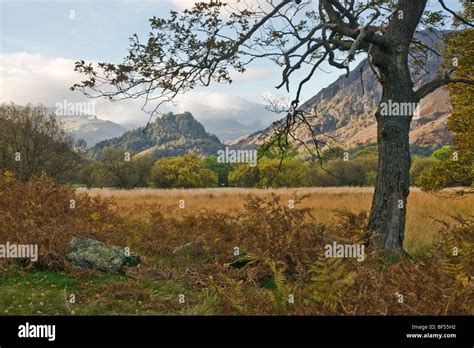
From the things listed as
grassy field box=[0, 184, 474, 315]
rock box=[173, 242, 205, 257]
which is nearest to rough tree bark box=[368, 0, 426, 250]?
grassy field box=[0, 184, 474, 315]

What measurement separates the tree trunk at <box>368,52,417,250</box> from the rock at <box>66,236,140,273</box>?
5296 millimetres

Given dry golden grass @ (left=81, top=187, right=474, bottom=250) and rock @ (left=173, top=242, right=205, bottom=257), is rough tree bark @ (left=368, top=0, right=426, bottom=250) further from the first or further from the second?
rock @ (left=173, top=242, right=205, bottom=257)

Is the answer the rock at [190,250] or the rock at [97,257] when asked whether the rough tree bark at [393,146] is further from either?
the rock at [97,257]

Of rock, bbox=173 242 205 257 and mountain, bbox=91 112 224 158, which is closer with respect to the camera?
rock, bbox=173 242 205 257

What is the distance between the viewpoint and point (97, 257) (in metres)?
9.64

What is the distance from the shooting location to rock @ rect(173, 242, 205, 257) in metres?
12.1

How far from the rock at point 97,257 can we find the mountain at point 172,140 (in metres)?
63.2

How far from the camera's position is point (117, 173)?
3912 centimetres

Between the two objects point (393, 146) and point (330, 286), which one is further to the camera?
point (393, 146)

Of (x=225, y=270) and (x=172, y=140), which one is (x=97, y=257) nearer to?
(x=225, y=270)

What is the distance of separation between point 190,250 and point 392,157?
501cm

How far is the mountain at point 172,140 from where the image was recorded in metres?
88.1
